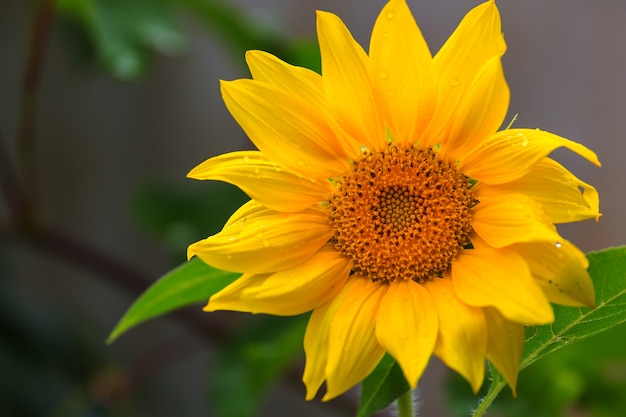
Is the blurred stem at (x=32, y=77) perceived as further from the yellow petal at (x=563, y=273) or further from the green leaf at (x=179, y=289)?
the yellow petal at (x=563, y=273)

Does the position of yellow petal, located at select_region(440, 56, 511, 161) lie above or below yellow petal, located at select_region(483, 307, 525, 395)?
above

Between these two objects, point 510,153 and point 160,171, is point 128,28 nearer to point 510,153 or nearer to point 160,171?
point 160,171

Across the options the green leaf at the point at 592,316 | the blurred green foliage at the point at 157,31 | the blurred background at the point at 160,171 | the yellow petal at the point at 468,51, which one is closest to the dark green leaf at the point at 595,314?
the green leaf at the point at 592,316

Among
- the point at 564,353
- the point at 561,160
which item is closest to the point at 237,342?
the point at 564,353

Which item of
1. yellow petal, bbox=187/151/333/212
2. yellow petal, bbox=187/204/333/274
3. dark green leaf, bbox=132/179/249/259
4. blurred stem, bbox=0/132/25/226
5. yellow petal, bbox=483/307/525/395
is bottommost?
dark green leaf, bbox=132/179/249/259

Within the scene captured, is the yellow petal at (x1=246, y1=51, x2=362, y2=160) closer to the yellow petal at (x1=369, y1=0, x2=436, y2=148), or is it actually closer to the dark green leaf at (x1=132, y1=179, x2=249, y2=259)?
the yellow petal at (x1=369, y1=0, x2=436, y2=148)

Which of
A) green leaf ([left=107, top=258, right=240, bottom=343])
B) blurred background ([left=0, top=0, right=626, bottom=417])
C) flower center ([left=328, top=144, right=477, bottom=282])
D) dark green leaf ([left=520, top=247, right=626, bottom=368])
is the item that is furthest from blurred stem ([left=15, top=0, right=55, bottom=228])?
dark green leaf ([left=520, top=247, right=626, bottom=368])
